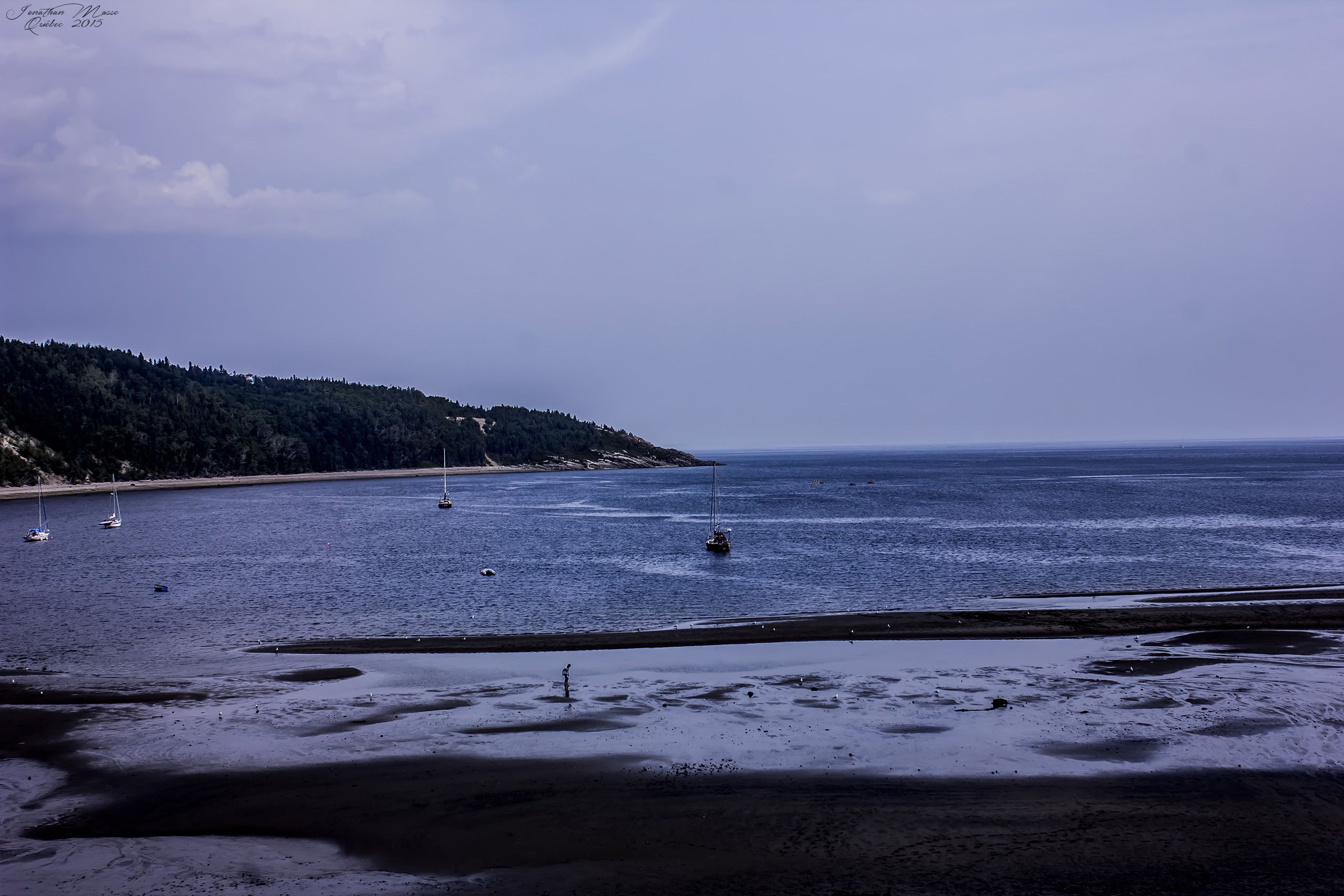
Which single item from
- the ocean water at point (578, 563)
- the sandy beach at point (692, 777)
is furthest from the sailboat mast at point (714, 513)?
the sandy beach at point (692, 777)

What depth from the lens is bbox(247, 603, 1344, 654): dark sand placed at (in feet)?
119

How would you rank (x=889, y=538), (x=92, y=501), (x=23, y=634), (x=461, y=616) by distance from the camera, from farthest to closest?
(x=92, y=501), (x=889, y=538), (x=461, y=616), (x=23, y=634)

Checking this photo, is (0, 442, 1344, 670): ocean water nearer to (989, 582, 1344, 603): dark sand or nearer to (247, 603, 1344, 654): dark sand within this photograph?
(989, 582, 1344, 603): dark sand

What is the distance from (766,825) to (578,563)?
46.4 m

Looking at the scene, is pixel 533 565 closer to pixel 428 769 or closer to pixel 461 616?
pixel 461 616

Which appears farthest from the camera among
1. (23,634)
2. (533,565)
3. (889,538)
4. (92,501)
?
(92,501)

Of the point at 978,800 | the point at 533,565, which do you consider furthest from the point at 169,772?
the point at 533,565

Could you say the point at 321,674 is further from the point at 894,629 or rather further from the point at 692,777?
the point at 894,629

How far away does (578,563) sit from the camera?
209 feet

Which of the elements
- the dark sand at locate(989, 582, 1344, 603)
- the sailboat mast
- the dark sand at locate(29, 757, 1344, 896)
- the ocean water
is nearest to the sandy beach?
the dark sand at locate(29, 757, 1344, 896)

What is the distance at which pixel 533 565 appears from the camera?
63.1m

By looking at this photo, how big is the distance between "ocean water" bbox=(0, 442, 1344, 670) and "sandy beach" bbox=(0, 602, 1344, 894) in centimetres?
1075

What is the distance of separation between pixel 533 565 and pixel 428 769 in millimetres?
42001

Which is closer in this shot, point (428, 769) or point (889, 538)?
point (428, 769)
